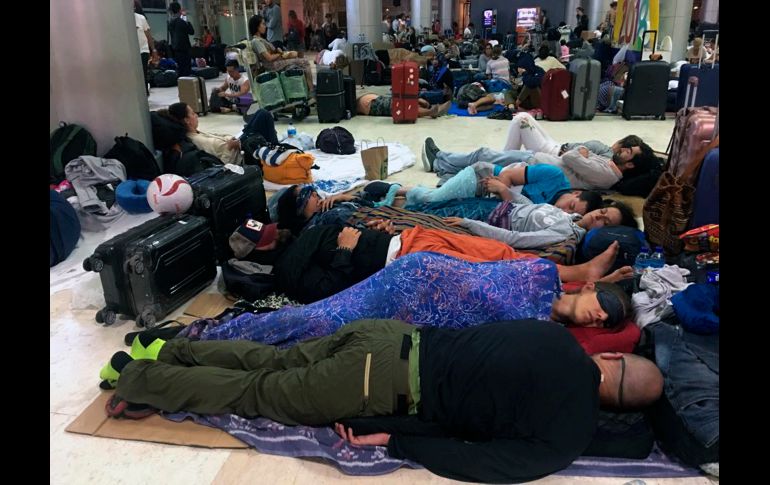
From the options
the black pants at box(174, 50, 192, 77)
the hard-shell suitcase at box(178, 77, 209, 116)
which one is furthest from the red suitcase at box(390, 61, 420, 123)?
the black pants at box(174, 50, 192, 77)

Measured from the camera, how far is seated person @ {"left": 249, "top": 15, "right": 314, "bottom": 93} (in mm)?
8920

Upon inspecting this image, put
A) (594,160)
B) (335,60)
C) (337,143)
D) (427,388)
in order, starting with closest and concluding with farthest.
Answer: (427,388), (594,160), (337,143), (335,60)

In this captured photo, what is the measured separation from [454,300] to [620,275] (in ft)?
3.36

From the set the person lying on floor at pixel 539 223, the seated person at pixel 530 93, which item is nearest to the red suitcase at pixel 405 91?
the seated person at pixel 530 93

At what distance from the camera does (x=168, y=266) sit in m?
3.06

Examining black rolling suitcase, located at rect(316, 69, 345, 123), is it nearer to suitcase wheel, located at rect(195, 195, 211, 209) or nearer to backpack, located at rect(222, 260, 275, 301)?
suitcase wheel, located at rect(195, 195, 211, 209)

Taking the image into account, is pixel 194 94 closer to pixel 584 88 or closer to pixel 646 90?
pixel 584 88

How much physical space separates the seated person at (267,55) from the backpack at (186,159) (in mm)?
4094

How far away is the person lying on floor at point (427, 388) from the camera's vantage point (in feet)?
6.12

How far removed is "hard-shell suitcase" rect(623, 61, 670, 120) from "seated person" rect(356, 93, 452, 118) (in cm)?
288

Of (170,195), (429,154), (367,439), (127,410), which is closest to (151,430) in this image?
(127,410)

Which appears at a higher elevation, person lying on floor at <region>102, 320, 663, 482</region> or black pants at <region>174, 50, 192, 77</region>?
black pants at <region>174, 50, 192, 77</region>

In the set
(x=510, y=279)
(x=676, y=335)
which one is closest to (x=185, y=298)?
(x=510, y=279)

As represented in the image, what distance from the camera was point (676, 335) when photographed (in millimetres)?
2240
